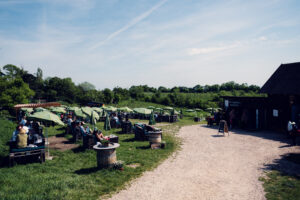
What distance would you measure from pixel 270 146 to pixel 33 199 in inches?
512

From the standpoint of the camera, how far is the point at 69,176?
7.42 meters

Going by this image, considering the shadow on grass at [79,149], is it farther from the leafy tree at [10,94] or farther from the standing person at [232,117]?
the leafy tree at [10,94]

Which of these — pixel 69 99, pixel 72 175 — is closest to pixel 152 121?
pixel 72 175

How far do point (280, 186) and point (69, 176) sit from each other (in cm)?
765

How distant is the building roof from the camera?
1766 cm

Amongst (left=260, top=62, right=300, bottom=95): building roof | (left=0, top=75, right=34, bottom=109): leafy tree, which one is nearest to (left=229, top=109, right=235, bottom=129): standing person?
(left=260, top=62, right=300, bottom=95): building roof

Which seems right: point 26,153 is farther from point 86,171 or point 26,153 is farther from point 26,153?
point 86,171

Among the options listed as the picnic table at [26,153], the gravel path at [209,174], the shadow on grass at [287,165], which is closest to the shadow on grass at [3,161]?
the picnic table at [26,153]

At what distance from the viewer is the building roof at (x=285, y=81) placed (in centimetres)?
1766

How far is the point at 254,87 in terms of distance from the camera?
238 feet

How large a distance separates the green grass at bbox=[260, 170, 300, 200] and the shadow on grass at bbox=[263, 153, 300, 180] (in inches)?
16.3

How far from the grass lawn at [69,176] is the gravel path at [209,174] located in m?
0.67

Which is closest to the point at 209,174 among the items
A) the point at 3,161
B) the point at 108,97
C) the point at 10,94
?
the point at 3,161

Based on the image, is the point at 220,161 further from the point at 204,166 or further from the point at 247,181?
the point at 247,181
